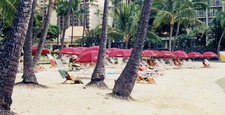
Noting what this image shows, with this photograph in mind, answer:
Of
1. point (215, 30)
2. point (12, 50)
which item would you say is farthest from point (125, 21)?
point (12, 50)

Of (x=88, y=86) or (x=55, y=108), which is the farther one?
(x=88, y=86)

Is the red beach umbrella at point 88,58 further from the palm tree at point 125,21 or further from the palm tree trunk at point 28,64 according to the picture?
the palm tree at point 125,21

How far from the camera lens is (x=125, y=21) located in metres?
55.3

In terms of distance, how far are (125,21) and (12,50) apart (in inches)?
1852

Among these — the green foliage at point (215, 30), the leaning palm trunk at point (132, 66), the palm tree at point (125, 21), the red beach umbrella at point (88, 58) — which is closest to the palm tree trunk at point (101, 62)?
the leaning palm trunk at point (132, 66)

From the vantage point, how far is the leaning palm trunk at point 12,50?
8664mm

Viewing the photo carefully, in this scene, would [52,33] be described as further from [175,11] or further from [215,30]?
[175,11]

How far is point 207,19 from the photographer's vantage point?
85812 mm

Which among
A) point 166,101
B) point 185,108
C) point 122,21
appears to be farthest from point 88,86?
point 122,21

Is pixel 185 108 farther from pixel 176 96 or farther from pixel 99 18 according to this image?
pixel 99 18

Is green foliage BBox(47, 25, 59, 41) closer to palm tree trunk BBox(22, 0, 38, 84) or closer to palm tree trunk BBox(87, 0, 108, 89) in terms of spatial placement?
palm tree trunk BBox(87, 0, 108, 89)

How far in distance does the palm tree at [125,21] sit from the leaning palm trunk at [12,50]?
1790 inches

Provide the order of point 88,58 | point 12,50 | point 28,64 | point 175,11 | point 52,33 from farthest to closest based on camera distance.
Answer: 1. point 52,33
2. point 175,11
3. point 88,58
4. point 28,64
5. point 12,50

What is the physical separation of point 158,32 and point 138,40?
60.8m
